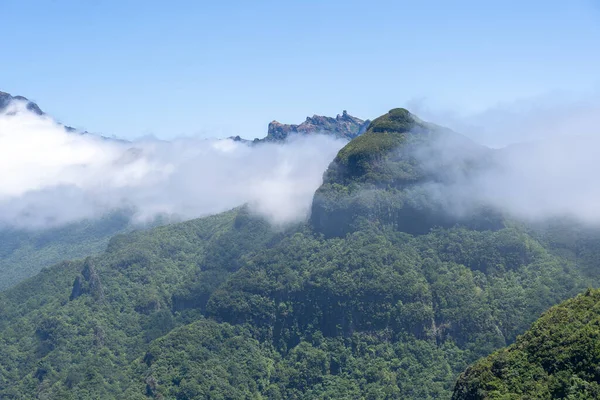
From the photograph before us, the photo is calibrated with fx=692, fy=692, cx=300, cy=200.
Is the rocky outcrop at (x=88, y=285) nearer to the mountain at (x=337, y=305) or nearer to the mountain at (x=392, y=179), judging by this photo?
the mountain at (x=337, y=305)

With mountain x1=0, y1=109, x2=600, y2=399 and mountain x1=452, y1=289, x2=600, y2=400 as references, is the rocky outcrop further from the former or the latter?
mountain x1=452, y1=289, x2=600, y2=400

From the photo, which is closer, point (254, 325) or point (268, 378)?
point (268, 378)

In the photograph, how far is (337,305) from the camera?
97.1 metres

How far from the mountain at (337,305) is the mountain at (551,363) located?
78.1ft

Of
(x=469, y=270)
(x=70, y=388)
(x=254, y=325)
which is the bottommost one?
(x=70, y=388)

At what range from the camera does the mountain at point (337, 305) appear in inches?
3533

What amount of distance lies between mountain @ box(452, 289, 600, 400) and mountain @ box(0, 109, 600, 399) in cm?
2382

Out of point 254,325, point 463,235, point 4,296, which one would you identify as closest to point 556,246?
point 463,235

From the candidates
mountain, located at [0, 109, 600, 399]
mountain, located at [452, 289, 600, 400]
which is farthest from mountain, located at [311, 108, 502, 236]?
mountain, located at [452, 289, 600, 400]

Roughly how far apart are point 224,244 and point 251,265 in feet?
107

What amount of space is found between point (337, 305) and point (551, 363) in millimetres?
44145

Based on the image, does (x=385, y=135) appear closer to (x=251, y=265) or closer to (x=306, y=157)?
(x=251, y=265)

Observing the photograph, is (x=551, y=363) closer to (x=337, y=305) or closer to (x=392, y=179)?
(x=337, y=305)

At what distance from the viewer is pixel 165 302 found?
130125 millimetres
